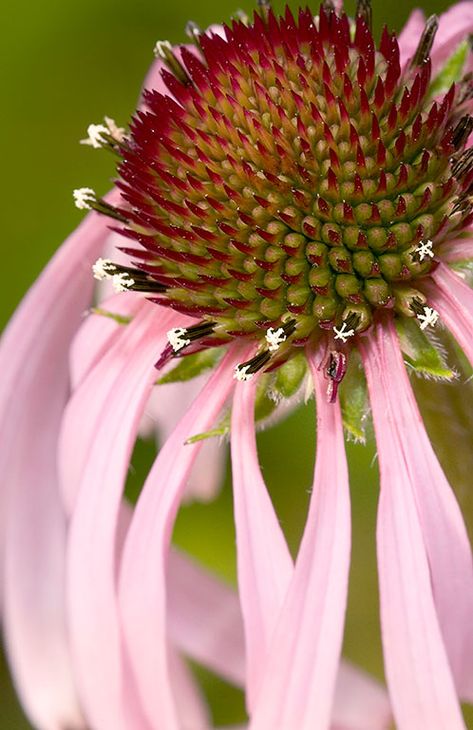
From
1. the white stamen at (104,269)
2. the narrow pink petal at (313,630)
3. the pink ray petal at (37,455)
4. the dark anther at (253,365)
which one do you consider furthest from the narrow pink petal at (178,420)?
the narrow pink petal at (313,630)

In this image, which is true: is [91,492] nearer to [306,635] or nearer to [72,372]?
[72,372]

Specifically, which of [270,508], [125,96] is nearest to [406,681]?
[270,508]

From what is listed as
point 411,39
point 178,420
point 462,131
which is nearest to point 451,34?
point 411,39

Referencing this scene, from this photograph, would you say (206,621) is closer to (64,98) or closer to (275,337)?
(275,337)

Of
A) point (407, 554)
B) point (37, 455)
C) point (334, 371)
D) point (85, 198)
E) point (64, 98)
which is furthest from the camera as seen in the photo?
point (64, 98)

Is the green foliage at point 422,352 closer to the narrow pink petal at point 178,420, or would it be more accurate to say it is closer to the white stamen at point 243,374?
the white stamen at point 243,374
